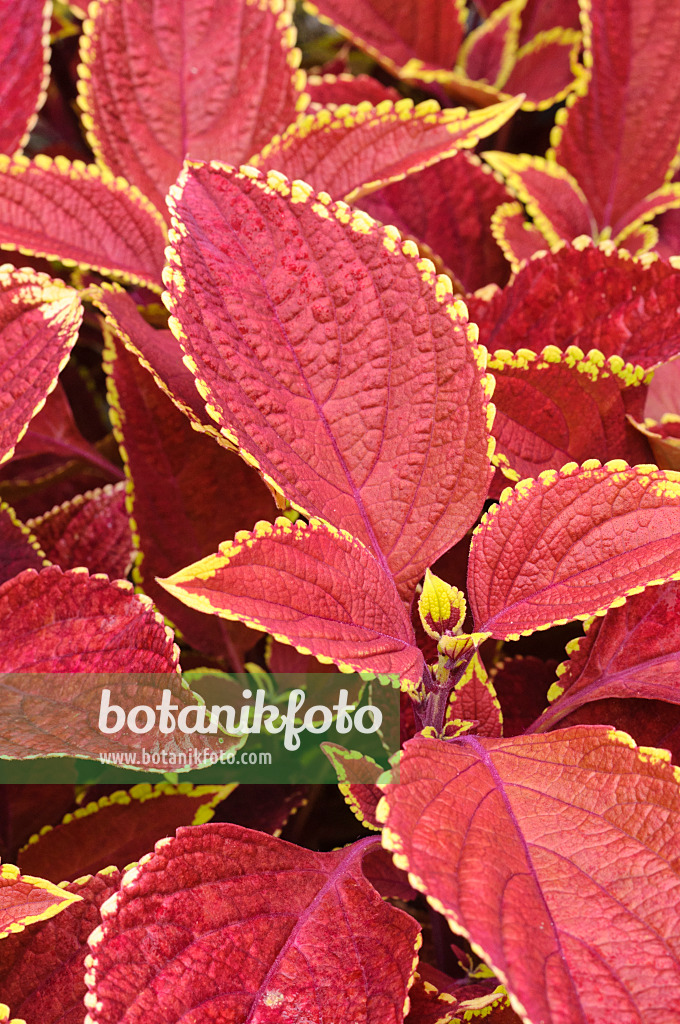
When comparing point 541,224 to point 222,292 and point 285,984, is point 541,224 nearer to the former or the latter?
point 222,292

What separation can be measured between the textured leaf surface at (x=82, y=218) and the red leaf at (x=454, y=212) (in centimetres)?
21

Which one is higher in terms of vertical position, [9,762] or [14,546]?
Answer: [14,546]

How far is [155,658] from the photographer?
1.74 feet

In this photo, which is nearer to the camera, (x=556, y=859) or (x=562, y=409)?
(x=556, y=859)

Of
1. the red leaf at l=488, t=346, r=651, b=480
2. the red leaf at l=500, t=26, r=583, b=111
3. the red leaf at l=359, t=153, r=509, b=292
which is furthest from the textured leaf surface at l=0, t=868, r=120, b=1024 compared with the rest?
the red leaf at l=500, t=26, r=583, b=111

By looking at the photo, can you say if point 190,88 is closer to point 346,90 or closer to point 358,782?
point 346,90

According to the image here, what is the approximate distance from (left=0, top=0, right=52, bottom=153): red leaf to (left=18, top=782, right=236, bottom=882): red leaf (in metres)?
0.57

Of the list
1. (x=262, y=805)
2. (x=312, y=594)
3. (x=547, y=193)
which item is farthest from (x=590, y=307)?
(x=262, y=805)

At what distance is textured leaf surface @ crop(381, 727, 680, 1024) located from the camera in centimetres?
38

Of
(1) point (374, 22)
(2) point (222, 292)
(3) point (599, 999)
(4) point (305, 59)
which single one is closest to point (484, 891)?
(3) point (599, 999)

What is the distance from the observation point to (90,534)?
70 centimetres

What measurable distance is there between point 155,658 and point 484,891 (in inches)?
9.0

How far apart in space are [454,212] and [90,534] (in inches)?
16.9

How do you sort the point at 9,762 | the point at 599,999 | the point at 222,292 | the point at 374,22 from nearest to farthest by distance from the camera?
1. the point at 599,999
2. the point at 222,292
3. the point at 9,762
4. the point at 374,22
